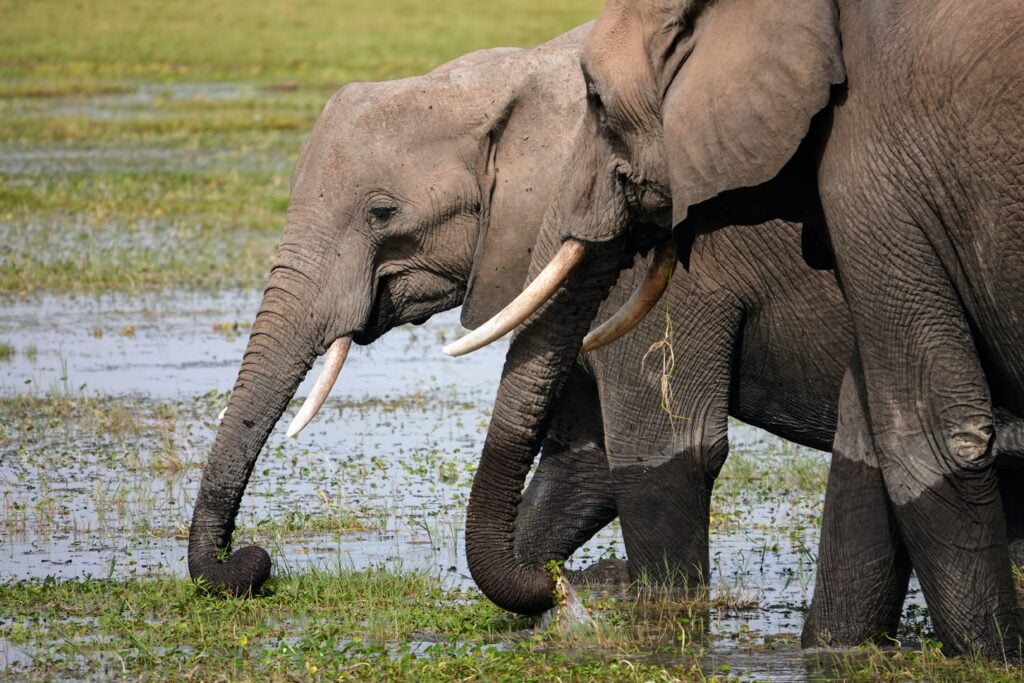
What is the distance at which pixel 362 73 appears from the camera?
3375 centimetres

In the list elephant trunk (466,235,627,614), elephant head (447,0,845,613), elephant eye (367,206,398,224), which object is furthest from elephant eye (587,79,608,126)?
elephant eye (367,206,398,224)

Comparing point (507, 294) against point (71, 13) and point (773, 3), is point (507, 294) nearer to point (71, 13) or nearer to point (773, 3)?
point (773, 3)

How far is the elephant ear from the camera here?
24.9 ft

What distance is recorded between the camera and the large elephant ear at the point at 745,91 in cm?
555

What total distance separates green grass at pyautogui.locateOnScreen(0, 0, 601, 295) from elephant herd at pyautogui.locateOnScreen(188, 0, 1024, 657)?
695 cm

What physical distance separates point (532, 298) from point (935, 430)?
54.2 inches

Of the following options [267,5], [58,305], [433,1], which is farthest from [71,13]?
[58,305]

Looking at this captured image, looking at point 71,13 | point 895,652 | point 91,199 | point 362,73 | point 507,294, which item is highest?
point 71,13

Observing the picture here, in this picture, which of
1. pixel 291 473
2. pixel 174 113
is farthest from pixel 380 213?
pixel 174 113

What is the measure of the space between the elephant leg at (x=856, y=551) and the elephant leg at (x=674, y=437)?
2.83 ft

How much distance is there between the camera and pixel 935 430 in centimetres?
572

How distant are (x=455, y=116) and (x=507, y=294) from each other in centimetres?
73

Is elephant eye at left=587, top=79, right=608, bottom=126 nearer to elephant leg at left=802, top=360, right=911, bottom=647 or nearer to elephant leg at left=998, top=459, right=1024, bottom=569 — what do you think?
elephant leg at left=802, top=360, right=911, bottom=647

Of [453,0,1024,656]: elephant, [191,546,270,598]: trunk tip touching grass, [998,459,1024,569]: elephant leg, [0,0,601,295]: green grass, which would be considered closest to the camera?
[453,0,1024,656]: elephant
